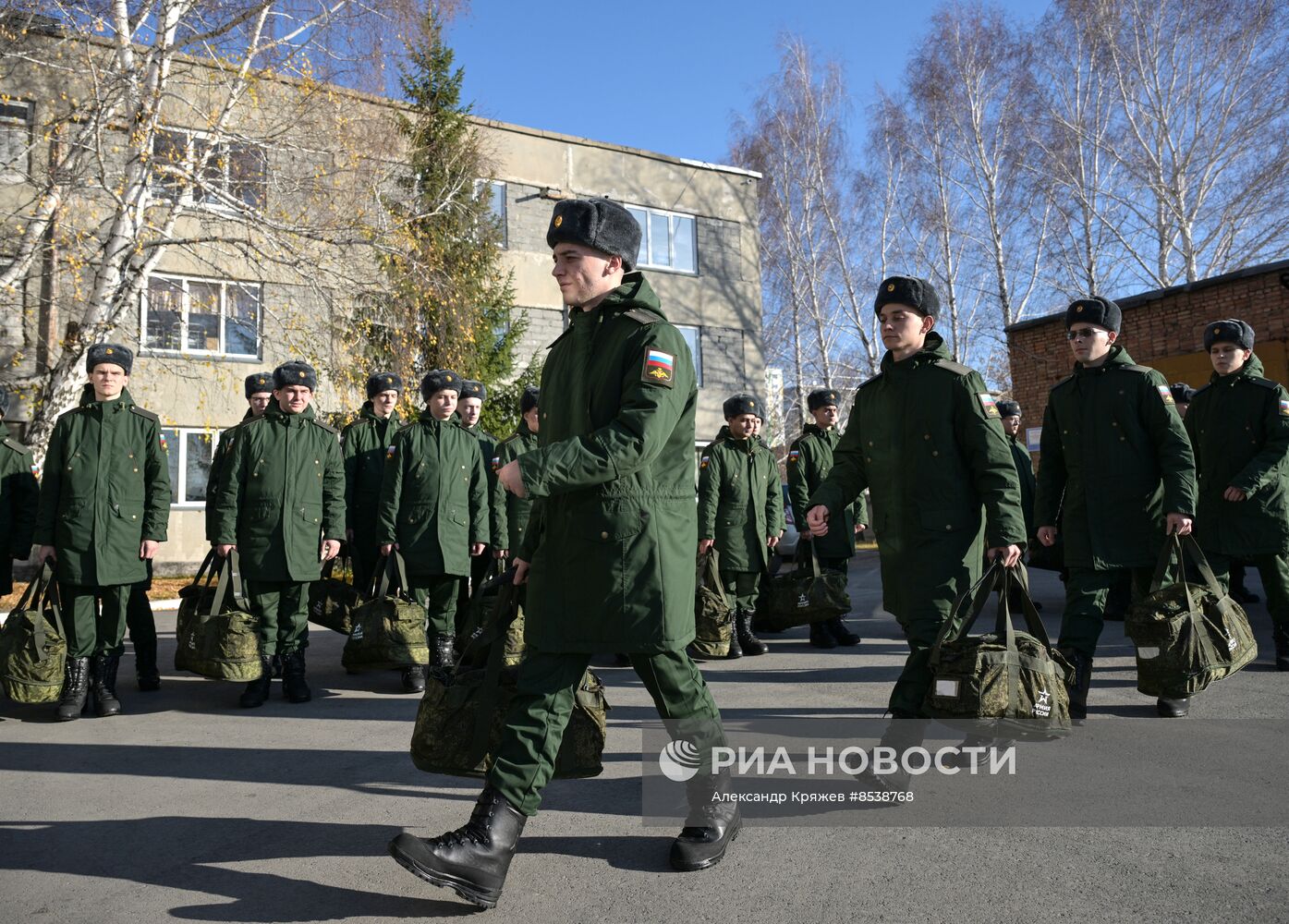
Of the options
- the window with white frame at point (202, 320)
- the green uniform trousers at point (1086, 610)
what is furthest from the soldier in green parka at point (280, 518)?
the window with white frame at point (202, 320)

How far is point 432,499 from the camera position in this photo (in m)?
7.16

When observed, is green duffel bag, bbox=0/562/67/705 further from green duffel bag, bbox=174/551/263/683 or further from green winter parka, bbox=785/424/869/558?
green winter parka, bbox=785/424/869/558

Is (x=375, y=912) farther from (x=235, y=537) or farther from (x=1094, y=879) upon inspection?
(x=235, y=537)

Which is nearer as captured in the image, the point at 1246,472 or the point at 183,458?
the point at 1246,472

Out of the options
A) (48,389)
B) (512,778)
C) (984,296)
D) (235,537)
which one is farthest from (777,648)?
(984,296)

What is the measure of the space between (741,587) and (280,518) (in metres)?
3.70

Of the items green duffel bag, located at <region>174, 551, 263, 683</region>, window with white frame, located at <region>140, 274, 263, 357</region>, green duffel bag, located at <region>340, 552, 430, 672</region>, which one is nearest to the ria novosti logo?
green duffel bag, located at <region>340, 552, 430, 672</region>

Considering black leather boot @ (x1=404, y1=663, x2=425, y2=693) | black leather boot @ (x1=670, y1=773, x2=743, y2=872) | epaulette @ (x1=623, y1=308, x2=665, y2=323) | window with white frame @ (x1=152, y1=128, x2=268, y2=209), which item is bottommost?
black leather boot @ (x1=404, y1=663, x2=425, y2=693)

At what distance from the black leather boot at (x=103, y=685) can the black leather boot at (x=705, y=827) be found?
4.36 m

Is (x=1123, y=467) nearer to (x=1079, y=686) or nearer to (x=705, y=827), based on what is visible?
(x=1079, y=686)

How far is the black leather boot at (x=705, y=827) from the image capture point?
11.1ft

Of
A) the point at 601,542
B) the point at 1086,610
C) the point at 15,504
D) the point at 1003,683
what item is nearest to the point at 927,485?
the point at 1003,683

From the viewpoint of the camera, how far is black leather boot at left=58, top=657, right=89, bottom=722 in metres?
6.16

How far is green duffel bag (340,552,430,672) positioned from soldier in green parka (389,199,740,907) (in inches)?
133
